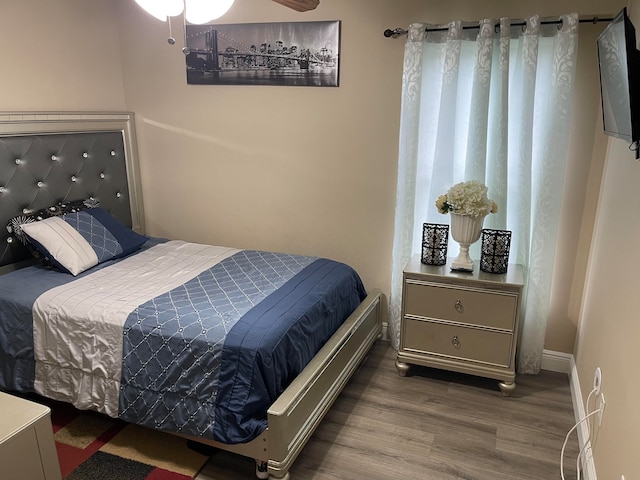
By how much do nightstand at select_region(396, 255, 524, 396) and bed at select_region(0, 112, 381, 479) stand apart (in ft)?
1.09

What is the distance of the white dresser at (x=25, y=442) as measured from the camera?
1586 mm

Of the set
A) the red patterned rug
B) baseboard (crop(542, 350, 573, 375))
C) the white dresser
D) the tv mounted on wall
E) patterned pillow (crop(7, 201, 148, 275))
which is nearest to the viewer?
the tv mounted on wall

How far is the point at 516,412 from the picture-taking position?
8.64ft

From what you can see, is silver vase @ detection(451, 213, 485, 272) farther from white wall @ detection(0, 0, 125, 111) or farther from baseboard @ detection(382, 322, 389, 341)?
white wall @ detection(0, 0, 125, 111)

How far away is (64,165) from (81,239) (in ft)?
1.95

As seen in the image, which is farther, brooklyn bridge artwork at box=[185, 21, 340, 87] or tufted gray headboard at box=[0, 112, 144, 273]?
brooklyn bridge artwork at box=[185, 21, 340, 87]

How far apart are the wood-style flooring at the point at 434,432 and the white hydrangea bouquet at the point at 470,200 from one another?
102 cm

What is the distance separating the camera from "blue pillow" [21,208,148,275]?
8.97ft

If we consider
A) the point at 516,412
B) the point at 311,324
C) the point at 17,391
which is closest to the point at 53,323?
the point at 17,391

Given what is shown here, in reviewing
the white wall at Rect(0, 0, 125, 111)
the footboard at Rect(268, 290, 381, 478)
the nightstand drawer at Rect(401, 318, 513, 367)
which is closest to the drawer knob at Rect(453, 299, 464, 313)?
the nightstand drawer at Rect(401, 318, 513, 367)

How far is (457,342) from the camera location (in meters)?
2.81

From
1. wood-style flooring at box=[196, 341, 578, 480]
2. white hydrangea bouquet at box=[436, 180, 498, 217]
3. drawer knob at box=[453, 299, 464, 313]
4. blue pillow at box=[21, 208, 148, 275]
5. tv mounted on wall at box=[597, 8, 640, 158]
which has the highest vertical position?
tv mounted on wall at box=[597, 8, 640, 158]

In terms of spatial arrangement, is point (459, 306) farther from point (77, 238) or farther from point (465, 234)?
point (77, 238)

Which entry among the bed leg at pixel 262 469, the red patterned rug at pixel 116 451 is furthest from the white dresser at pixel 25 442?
the bed leg at pixel 262 469
